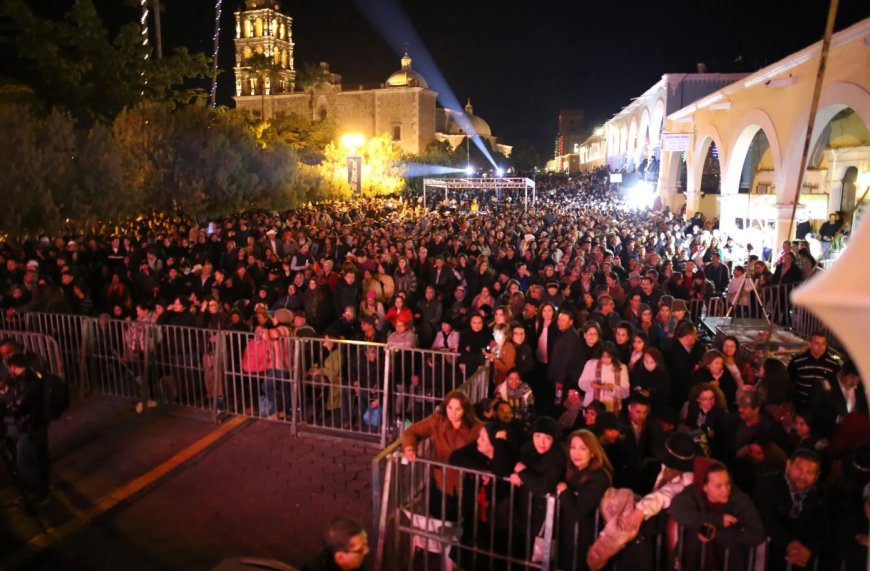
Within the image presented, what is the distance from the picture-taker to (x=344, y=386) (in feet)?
23.4

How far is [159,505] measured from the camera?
579 cm

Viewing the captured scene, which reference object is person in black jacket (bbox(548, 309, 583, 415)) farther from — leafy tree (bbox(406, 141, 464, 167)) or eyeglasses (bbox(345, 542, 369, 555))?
leafy tree (bbox(406, 141, 464, 167))

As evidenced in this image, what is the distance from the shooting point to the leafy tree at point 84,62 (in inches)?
922

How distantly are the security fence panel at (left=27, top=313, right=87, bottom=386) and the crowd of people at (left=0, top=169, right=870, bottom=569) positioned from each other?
478 millimetres

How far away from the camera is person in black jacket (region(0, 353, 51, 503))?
5.50m

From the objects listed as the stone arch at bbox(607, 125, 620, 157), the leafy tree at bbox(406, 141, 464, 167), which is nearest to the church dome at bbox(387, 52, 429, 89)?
the leafy tree at bbox(406, 141, 464, 167)

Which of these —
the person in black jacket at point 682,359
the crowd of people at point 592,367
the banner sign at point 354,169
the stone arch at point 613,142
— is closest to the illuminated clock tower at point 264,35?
the stone arch at point 613,142

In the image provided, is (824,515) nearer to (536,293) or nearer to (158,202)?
(536,293)

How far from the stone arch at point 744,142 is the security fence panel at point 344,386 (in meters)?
13.7

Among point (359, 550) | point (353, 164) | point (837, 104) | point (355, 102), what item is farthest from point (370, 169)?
point (359, 550)

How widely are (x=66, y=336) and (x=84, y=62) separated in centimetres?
2064

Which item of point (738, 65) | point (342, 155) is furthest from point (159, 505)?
point (342, 155)

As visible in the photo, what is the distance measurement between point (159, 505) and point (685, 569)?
14.8ft

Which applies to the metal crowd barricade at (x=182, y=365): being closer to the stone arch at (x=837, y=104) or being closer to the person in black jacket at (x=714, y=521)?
the person in black jacket at (x=714, y=521)
